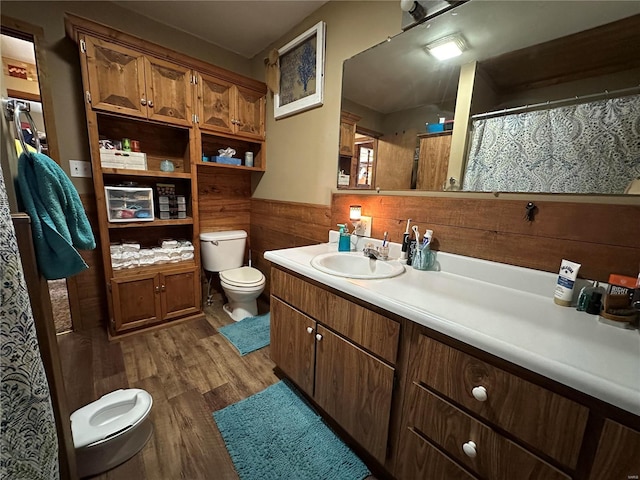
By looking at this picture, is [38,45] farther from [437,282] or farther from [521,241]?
[521,241]

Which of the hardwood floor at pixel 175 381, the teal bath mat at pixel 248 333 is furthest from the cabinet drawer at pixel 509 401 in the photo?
the teal bath mat at pixel 248 333

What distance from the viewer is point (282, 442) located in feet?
3.91

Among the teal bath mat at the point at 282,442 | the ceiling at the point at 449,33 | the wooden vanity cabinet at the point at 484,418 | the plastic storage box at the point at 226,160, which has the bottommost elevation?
the teal bath mat at the point at 282,442

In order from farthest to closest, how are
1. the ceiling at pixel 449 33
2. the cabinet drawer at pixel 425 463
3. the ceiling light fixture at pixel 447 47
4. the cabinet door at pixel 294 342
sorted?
the cabinet door at pixel 294 342, the ceiling light fixture at pixel 447 47, the ceiling at pixel 449 33, the cabinet drawer at pixel 425 463

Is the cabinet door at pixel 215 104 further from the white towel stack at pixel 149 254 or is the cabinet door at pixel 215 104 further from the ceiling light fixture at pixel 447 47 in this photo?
the ceiling light fixture at pixel 447 47

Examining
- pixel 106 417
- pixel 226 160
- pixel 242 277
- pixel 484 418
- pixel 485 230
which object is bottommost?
pixel 106 417

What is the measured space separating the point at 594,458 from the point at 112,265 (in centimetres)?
244

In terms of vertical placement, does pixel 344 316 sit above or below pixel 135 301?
above

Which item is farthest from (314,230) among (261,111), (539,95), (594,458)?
(594,458)

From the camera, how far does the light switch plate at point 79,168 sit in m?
1.77

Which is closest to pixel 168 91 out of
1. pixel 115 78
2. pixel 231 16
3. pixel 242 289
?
pixel 115 78

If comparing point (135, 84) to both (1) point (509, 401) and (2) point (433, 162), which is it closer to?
(2) point (433, 162)

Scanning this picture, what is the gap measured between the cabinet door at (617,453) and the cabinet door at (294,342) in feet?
2.99

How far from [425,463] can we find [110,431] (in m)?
1.22
